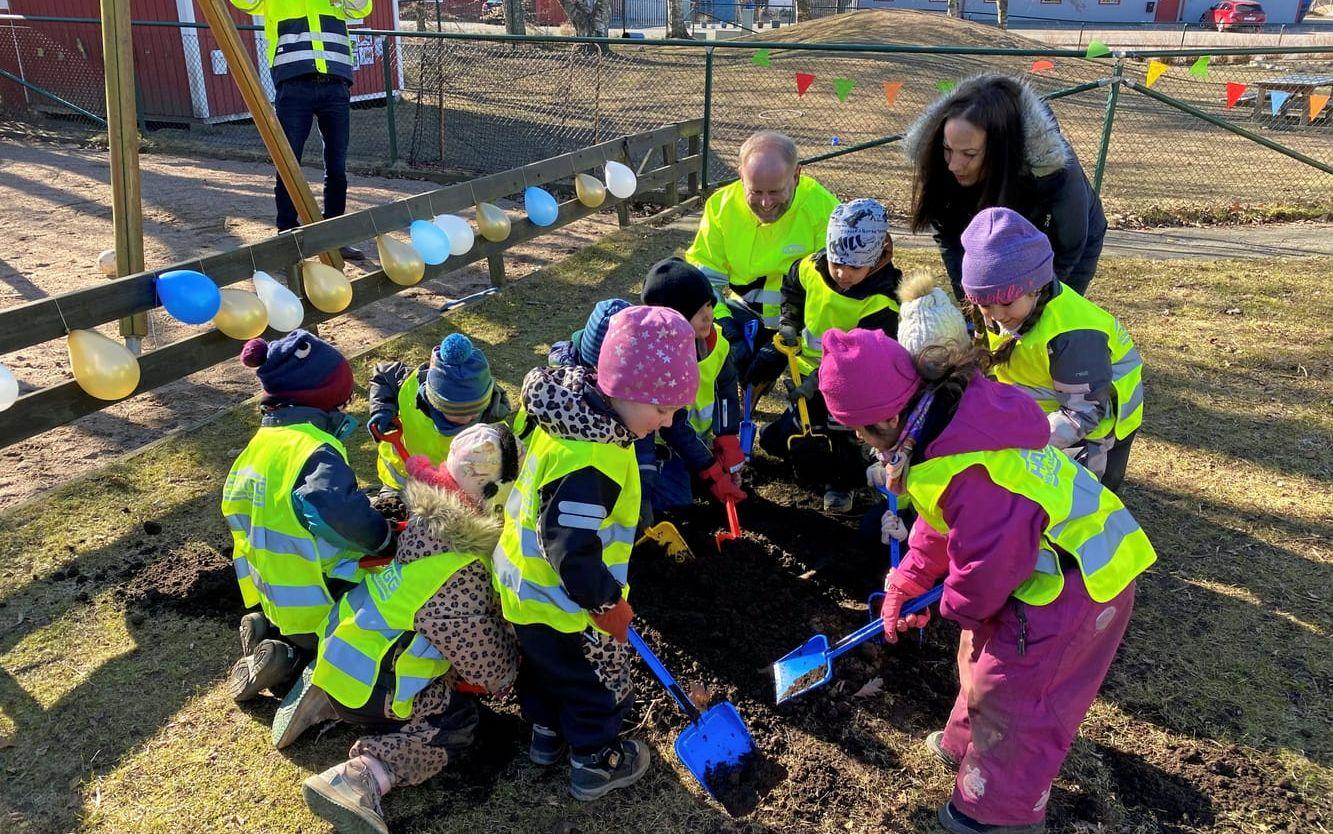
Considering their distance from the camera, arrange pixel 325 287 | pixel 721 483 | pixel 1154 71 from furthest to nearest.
Answer: pixel 1154 71 < pixel 325 287 < pixel 721 483

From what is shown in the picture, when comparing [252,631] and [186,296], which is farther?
[186,296]

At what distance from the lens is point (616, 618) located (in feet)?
7.56

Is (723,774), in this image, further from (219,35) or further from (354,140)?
(354,140)

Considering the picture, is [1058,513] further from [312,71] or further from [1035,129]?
[312,71]

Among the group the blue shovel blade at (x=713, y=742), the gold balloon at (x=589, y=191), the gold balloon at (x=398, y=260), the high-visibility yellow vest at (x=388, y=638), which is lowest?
the blue shovel blade at (x=713, y=742)

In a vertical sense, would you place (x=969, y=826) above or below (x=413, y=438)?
below

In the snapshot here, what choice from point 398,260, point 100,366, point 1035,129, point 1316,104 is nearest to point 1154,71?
point 1316,104

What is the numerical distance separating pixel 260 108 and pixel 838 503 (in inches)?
153

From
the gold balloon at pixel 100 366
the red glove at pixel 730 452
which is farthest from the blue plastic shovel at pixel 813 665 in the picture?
the gold balloon at pixel 100 366

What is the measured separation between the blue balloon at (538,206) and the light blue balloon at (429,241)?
99 centimetres

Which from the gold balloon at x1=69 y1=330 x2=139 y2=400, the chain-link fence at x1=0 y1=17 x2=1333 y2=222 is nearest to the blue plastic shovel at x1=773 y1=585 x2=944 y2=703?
the gold balloon at x1=69 y1=330 x2=139 y2=400

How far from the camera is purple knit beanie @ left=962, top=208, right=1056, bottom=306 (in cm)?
265

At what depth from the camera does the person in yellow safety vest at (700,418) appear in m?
3.26

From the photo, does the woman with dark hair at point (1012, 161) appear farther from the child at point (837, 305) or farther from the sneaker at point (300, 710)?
the sneaker at point (300, 710)
